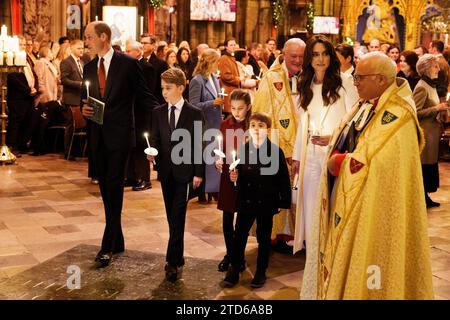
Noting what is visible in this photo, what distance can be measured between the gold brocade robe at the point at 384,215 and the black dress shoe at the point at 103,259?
2.21 meters

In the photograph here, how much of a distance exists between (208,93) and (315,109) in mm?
2767

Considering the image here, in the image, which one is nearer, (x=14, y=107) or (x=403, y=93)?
(x=403, y=93)

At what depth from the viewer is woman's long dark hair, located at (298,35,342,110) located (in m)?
5.45

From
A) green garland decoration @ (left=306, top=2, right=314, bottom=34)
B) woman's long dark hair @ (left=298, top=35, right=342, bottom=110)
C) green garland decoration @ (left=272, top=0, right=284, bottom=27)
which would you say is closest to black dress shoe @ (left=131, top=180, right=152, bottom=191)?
woman's long dark hair @ (left=298, top=35, right=342, bottom=110)

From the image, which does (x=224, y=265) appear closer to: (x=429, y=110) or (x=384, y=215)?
(x=384, y=215)

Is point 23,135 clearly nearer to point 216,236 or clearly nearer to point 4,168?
point 4,168

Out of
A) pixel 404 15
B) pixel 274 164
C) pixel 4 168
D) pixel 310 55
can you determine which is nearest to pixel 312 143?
pixel 274 164

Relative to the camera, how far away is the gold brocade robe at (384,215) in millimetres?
3701

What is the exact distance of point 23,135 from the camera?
38.0ft

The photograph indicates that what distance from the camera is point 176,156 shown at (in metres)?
5.19

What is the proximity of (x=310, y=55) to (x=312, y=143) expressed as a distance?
0.73m

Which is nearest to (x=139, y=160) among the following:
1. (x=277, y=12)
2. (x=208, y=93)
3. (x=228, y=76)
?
(x=208, y=93)

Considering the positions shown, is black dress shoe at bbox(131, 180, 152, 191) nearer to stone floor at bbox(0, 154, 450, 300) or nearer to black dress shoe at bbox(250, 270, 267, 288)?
stone floor at bbox(0, 154, 450, 300)
